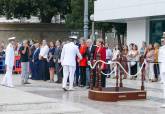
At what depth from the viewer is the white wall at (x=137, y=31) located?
1042 inches

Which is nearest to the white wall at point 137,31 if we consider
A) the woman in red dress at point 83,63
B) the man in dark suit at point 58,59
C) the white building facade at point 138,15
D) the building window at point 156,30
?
the white building facade at point 138,15

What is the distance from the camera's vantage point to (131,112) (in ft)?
42.8

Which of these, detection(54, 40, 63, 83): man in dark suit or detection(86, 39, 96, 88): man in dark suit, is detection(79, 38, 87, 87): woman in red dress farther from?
detection(54, 40, 63, 83): man in dark suit

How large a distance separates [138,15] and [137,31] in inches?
81.5

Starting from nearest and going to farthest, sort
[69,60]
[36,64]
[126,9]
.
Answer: [69,60] → [36,64] → [126,9]

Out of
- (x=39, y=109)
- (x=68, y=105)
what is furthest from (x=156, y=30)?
(x=39, y=109)

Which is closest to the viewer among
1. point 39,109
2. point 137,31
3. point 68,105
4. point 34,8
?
point 39,109

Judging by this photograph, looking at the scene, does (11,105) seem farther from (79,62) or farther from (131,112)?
(79,62)

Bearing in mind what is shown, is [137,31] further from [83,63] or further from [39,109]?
[39,109]

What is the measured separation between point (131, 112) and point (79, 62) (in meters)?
6.20

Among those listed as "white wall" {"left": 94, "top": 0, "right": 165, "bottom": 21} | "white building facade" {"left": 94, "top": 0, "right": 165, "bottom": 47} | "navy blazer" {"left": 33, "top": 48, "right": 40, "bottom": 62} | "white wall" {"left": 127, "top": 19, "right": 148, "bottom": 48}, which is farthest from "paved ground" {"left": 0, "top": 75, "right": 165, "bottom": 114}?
"white wall" {"left": 127, "top": 19, "right": 148, "bottom": 48}

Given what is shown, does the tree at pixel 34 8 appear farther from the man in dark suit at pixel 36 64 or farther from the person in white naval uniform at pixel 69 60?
the person in white naval uniform at pixel 69 60

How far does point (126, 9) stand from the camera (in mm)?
26125

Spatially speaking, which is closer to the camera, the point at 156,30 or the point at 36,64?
the point at 36,64
